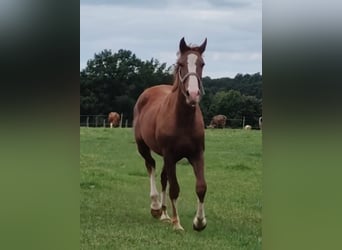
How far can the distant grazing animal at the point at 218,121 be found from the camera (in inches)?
83.0

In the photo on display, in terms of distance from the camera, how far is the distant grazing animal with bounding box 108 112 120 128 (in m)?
2.14

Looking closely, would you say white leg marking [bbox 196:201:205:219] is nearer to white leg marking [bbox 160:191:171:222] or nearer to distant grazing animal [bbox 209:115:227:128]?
white leg marking [bbox 160:191:171:222]

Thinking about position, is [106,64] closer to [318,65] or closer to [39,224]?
[39,224]

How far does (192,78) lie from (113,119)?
376mm

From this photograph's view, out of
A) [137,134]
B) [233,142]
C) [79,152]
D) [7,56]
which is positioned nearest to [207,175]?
[233,142]

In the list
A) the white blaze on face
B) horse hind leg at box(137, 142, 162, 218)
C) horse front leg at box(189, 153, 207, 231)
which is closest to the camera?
the white blaze on face

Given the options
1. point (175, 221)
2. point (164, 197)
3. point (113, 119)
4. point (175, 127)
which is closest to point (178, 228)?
point (175, 221)

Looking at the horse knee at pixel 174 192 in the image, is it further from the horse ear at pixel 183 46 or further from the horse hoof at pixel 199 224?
the horse ear at pixel 183 46

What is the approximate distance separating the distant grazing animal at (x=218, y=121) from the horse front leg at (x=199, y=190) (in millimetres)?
130

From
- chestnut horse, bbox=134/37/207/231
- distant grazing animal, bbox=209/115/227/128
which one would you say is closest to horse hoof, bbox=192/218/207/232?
chestnut horse, bbox=134/37/207/231

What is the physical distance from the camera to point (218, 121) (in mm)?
2113

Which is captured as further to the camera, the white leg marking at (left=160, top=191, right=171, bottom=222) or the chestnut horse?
the white leg marking at (left=160, top=191, right=171, bottom=222)

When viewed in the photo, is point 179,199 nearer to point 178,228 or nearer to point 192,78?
point 178,228

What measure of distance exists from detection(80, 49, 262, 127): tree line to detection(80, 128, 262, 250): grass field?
3.3 inches
